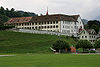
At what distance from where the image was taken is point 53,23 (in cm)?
13188

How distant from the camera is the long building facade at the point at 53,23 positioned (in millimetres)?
130250

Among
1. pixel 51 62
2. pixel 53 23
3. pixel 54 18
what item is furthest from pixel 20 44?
pixel 54 18

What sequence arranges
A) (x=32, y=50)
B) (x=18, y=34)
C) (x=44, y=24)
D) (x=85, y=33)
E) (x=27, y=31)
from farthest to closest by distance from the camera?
(x=44, y=24)
(x=85, y=33)
(x=27, y=31)
(x=18, y=34)
(x=32, y=50)

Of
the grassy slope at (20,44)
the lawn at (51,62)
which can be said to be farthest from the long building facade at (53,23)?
the lawn at (51,62)

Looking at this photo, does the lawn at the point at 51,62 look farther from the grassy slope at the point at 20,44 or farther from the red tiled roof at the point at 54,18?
the red tiled roof at the point at 54,18

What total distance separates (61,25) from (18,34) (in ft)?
120

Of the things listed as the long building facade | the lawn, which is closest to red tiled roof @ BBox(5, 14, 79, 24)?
the long building facade

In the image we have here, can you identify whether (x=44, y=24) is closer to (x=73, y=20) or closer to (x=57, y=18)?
(x=57, y=18)

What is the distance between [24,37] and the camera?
94.6m

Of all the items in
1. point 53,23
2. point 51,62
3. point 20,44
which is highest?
point 53,23

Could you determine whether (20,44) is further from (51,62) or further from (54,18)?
(54,18)

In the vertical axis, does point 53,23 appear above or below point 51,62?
above

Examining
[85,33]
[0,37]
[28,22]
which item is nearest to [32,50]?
[0,37]

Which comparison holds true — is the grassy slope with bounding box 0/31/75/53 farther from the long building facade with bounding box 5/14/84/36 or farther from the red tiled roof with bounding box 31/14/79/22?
the red tiled roof with bounding box 31/14/79/22
